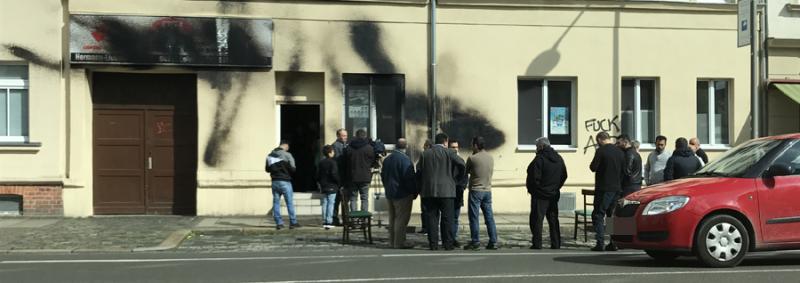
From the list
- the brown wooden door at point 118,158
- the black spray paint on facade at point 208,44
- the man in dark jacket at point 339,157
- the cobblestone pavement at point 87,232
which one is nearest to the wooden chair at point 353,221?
the man in dark jacket at point 339,157

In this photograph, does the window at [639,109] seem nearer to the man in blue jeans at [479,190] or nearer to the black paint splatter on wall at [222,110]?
the man in blue jeans at [479,190]

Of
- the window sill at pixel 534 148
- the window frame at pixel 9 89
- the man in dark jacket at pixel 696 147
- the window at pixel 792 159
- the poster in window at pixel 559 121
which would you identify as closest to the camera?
the window at pixel 792 159

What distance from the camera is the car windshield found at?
31.2ft

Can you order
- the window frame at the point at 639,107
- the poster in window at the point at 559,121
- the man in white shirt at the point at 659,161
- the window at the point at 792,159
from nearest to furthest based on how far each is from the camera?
the window at the point at 792,159, the man in white shirt at the point at 659,161, the poster in window at the point at 559,121, the window frame at the point at 639,107

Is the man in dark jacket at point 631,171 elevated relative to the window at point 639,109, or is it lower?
lower

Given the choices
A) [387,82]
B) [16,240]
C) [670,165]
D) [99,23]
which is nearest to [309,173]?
[387,82]

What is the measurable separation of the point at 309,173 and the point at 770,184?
979cm

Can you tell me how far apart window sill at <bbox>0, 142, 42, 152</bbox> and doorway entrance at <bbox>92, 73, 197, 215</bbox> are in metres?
1.07

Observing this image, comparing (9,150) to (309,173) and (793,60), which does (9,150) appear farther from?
(793,60)

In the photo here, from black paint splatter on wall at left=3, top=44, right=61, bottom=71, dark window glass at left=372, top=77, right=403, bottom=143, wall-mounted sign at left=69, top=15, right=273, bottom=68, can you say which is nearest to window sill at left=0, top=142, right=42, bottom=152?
black paint splatter on wall at left=3, top=44, right=61, bottom=71

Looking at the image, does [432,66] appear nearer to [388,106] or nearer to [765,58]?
[388,106]

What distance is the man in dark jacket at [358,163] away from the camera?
1416cm

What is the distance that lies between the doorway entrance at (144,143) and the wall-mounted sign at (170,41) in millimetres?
695

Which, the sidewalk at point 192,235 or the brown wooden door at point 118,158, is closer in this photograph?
the sidewalk at point 192,235
